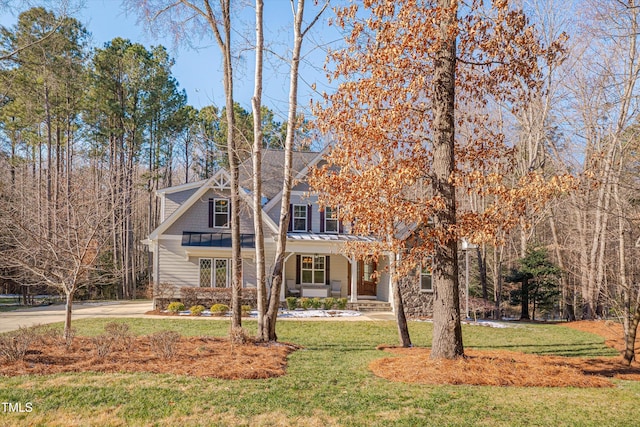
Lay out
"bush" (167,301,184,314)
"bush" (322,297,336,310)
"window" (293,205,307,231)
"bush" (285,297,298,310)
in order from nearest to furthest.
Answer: "bush" (167,301,184,314), "bush" (285,297,298,310), "bush" (322,297,336,310), "window" (293,205,307,231)

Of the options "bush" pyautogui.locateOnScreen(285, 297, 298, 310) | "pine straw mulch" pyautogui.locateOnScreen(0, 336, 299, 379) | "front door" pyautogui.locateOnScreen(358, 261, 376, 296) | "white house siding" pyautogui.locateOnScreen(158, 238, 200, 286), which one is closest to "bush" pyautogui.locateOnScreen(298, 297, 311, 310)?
"bush" pyautogui.locateOnScreen(285, 297, 298, 310)

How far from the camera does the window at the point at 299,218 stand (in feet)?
64.8

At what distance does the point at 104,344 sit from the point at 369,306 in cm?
1262

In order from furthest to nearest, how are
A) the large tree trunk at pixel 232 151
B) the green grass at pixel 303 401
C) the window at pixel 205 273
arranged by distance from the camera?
the window at pixel 205 273, the large tree trunk at pixel 232 151, the green grass at pixel 303 401

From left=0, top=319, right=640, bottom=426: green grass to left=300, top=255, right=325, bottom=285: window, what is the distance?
41.1 feet

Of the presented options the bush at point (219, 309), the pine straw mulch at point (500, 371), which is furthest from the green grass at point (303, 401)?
the bush at point (219, 309)

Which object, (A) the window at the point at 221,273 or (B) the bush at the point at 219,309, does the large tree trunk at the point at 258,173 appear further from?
(A) the window at the point at 221,273

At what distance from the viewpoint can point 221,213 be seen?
1925 cm

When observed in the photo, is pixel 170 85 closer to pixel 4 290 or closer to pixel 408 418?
pixel 4 290

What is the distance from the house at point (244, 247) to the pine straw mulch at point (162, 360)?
929cm

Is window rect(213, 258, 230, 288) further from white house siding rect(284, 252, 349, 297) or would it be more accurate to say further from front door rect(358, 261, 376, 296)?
front door rect(358, 261, 376, 296)

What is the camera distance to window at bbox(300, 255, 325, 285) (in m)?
20.0

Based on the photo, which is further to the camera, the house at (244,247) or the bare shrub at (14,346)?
the house at (244,247)

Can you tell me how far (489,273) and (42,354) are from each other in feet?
66.7
